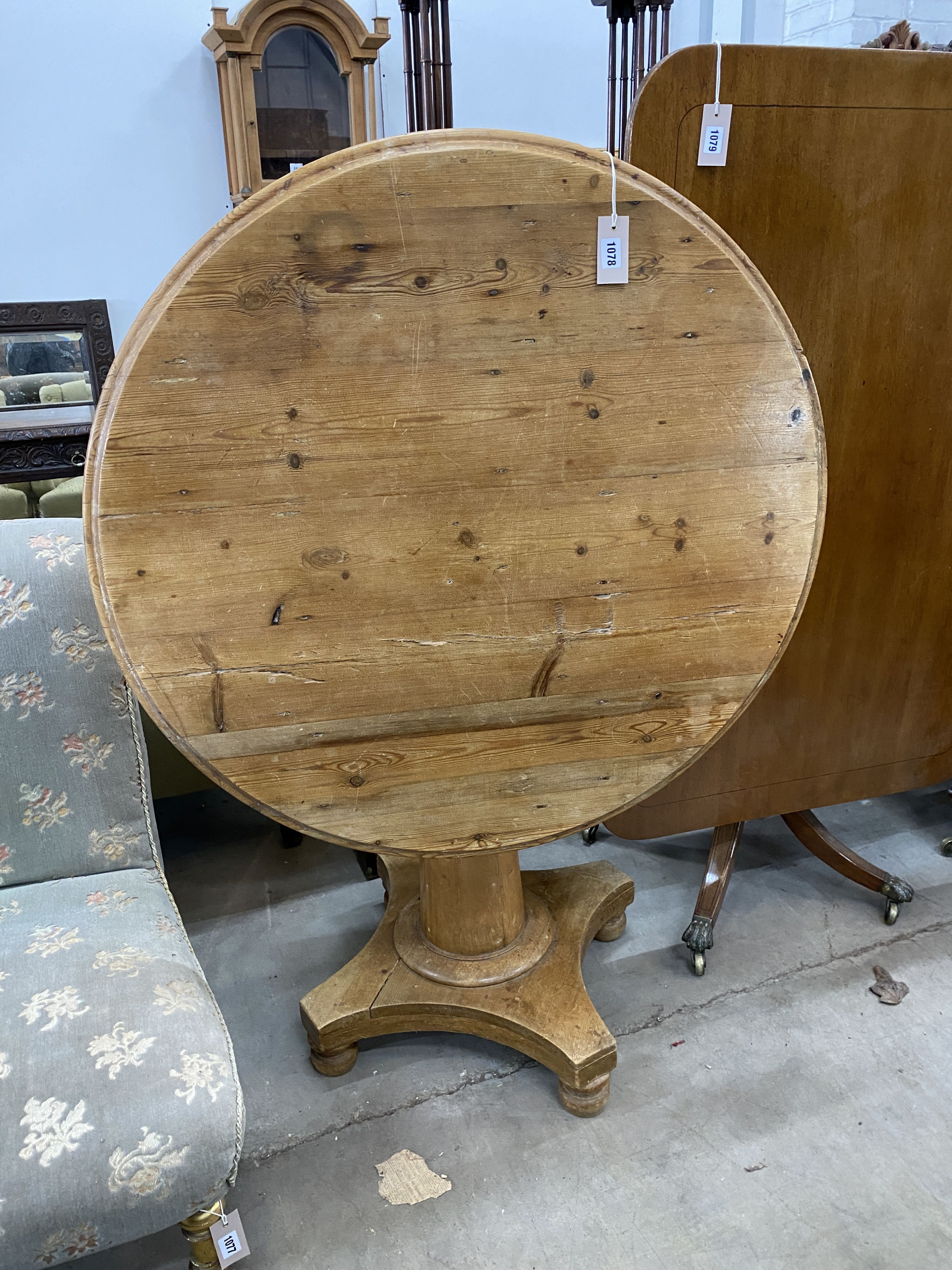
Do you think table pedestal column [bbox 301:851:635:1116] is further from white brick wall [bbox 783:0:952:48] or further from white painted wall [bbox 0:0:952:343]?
white brick wall [bbox 783:0:952:48]

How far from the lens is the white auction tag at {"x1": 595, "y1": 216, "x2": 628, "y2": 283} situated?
1.07 m

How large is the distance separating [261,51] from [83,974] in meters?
3.19

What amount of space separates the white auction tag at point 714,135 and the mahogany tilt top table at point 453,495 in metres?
0.31

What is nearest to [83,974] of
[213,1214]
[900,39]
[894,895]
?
[213,1214]

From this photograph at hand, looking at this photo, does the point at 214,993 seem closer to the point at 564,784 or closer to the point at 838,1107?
the point at 564,784

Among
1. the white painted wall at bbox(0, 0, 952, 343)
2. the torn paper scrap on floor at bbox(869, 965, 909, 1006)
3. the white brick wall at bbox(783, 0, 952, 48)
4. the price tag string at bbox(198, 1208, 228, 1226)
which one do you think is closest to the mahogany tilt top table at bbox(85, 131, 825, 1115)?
the price tag string at bbox(198, 1208, 228, 1226)

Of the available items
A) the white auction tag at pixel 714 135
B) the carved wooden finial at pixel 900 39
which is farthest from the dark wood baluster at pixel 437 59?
the white auction tag at pixel 714 135

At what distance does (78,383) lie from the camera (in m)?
3.36

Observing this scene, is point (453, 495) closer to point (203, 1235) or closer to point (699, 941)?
point (203, 1235)

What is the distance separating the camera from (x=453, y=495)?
112cm

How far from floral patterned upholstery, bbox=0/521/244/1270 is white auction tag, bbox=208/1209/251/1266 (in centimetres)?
15

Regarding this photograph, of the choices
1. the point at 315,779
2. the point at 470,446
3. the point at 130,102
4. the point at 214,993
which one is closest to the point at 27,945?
the point at 315,779

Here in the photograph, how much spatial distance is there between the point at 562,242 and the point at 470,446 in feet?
0.84

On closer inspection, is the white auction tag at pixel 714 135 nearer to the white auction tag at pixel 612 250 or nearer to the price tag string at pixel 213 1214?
the white auction tag at pixel 612 250
